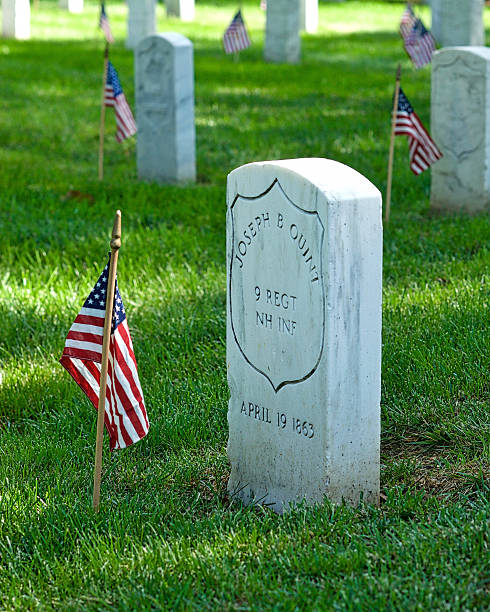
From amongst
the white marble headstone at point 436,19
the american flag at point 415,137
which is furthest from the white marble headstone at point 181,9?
the american flag at point 415,137

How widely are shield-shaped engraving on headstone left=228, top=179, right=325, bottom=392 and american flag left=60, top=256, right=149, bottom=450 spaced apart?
1.56 feet

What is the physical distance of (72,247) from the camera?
22.7ft

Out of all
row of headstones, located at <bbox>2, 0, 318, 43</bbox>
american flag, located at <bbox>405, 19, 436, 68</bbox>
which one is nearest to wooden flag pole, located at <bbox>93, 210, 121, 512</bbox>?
american flag, located at <bbox>405, 19, 436, 68</bbox>

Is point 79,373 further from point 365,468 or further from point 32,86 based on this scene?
point 32,86

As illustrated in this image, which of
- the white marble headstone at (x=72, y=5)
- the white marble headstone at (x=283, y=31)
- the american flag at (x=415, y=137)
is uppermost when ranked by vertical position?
the white marble headstone at (x=72, y=5)

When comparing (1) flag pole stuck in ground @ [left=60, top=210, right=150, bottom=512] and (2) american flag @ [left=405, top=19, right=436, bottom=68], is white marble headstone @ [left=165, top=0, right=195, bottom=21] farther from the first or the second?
(1) flag pole stuck in ground @ [left=60, top=210, right=150, bottom=512]

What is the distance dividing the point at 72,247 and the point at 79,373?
3479mm

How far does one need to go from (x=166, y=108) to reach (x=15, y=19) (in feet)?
45.5

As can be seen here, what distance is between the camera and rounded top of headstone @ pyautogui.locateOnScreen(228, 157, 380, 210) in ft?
10.5

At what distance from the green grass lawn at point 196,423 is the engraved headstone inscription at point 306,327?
0.19 metres

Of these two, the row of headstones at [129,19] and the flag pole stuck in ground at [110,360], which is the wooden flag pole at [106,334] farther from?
the row of headstones at [129,19]

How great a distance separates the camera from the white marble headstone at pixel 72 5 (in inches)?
1180

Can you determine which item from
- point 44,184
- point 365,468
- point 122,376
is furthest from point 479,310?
point 44,184

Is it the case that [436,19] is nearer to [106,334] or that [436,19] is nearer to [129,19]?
[129,19]
